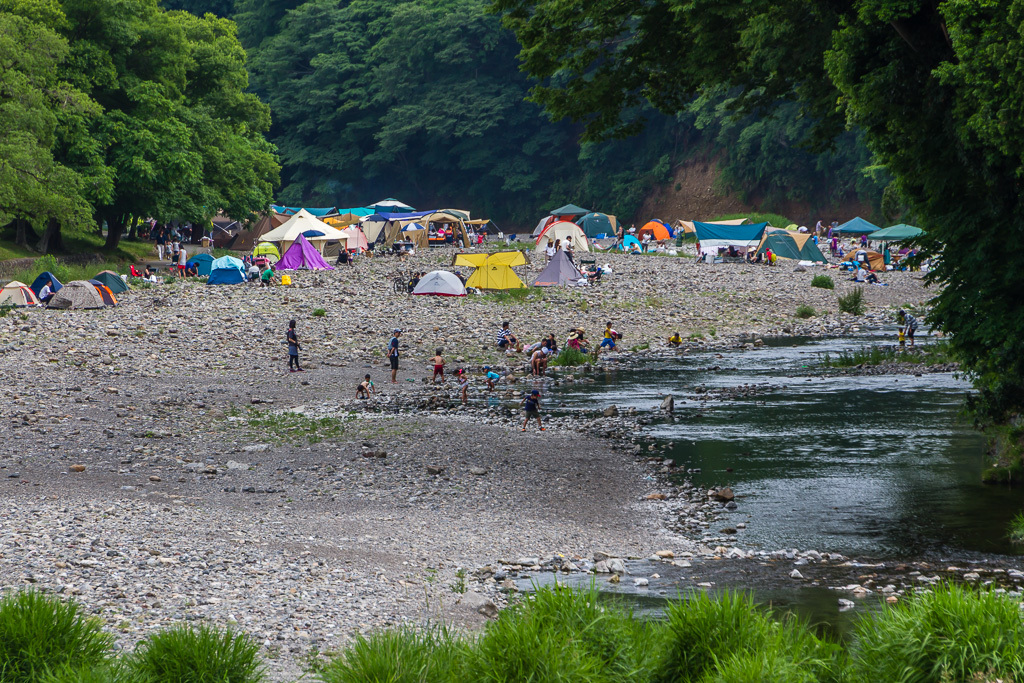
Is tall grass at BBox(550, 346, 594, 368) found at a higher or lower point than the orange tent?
lower

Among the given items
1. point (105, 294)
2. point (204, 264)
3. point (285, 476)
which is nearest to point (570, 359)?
point (285, 476)

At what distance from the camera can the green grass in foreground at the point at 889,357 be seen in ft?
81.8

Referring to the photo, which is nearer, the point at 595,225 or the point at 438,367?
the point at 438,367

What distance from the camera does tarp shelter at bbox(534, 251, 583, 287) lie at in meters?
39.2

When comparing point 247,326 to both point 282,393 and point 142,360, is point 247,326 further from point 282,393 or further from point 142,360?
point 282,393

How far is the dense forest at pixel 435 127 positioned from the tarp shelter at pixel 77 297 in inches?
2060

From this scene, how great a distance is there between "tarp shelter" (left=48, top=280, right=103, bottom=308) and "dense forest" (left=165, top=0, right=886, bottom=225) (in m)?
52.3

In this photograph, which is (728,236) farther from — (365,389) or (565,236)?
(365,389)

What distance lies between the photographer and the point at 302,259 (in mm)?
43938

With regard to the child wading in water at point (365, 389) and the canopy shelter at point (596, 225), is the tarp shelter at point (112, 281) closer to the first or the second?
the child wading in water at point (365, 389)

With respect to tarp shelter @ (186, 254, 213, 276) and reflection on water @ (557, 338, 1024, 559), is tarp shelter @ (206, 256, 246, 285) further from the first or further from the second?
reflection on water @ (557, 338, 1024, 559)

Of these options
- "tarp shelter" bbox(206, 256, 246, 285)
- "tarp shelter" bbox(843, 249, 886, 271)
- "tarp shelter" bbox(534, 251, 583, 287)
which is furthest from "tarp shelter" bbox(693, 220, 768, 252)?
"tarp shelter" bbox(206, 256, 246, 285)

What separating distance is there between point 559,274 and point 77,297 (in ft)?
61.9

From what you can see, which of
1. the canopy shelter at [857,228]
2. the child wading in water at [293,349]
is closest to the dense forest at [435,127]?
the canopy shelter at [857,228]
